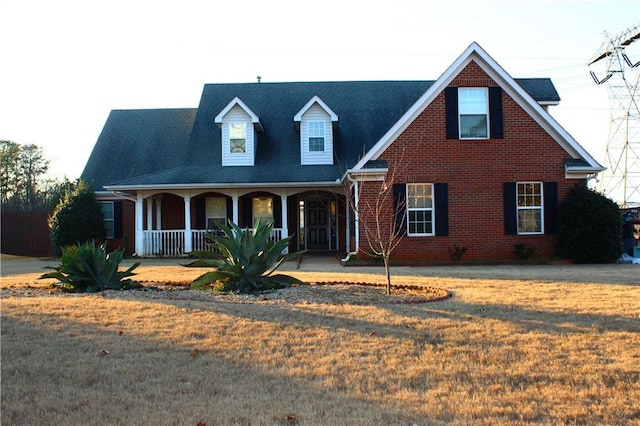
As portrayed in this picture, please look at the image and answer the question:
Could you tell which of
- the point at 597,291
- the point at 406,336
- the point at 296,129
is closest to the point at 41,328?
the point at 406,336

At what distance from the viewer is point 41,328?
267 inches

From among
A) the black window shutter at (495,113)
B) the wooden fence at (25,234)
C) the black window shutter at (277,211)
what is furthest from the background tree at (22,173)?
the black window shutter at (495,113)

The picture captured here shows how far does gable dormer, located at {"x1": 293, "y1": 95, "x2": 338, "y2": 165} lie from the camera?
69.5ft

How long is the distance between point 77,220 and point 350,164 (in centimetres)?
1036

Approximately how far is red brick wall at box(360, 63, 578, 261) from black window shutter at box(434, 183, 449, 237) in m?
0.15

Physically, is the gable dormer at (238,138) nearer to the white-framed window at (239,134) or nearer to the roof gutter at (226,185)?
the white-framed window at (239,134)

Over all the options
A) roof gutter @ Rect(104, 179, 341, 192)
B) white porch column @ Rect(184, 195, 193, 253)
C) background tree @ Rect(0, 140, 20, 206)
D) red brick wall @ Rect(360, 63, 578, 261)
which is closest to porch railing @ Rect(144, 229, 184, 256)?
white porch column @ Rect(184, 195, 193, 253)

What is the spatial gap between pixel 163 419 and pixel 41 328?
3554mm

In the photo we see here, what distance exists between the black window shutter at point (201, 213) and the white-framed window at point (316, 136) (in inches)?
183

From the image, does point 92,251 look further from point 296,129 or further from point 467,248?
point 296,129

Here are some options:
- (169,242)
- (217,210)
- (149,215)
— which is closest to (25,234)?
(149,215)

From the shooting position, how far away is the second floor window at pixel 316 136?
21259 mm

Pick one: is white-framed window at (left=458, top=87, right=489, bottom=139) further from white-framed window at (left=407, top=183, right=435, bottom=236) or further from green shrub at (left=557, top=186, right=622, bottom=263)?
green shrub at (left=557, top=186, right=622, bottom=263)

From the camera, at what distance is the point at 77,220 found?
20.7m
